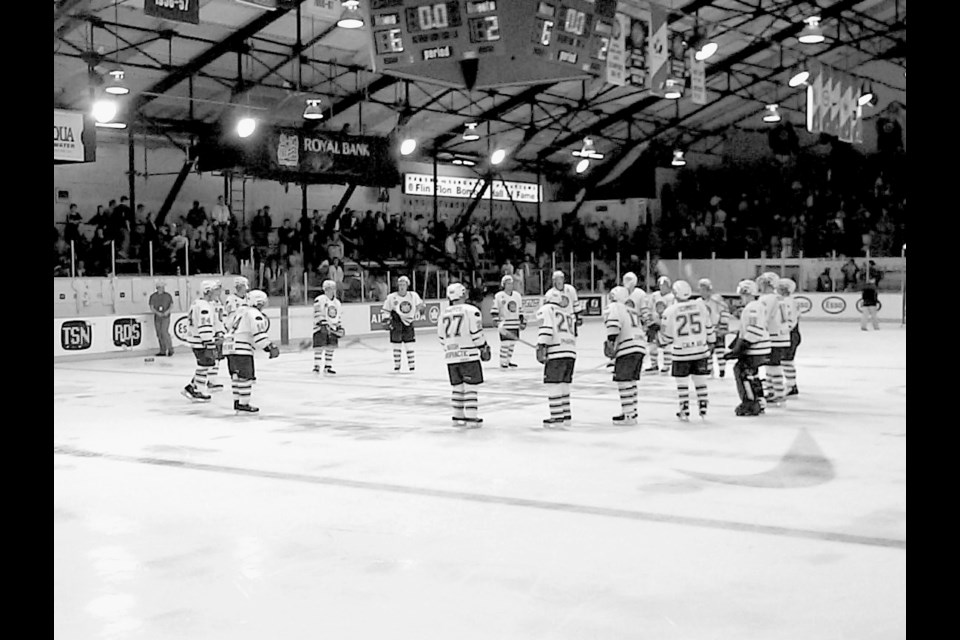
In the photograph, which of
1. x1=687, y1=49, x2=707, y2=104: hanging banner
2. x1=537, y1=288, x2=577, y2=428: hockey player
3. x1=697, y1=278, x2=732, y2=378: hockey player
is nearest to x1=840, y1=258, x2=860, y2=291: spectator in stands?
x1=687, y1=49, x2=707, y2=104: hanging banner

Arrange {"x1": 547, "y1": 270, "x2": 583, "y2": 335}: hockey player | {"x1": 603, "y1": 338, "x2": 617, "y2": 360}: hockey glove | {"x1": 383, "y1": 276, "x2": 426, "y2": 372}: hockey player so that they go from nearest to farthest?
{"x1": 603, "y1": 338, "x2": 617, "y2": 360}: hockey glove
{"x1": 547, "y1": 270, "x2": 583, "y2": 335}: hockey player
{"x1": 383, "y1": 276, "x2": 426, "y2": 372}: hockey player

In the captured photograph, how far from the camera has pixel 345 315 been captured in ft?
85.4

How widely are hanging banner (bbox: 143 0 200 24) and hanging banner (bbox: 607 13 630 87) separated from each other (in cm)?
635

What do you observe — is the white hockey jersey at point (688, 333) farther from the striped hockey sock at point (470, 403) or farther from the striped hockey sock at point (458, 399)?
the striped hockey sock at point (458, 399)

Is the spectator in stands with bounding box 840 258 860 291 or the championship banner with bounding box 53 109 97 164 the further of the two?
the spectator in stands with bounding box 840 258 860 291

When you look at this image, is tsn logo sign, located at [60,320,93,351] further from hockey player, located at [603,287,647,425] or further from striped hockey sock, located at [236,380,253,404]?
hockey player, located at [603,287,647,425]

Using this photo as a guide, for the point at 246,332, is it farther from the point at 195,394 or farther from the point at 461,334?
the point at 461,334

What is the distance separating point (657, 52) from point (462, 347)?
8.12 m

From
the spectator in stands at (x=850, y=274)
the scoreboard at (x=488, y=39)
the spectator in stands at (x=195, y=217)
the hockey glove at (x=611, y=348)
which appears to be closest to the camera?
the hockey glove at (x=611, y=348)

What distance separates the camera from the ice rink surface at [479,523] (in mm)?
5199

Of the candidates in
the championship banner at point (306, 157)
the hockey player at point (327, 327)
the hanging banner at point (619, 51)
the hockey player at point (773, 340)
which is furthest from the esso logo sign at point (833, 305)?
the hockey player at point (773, 340)

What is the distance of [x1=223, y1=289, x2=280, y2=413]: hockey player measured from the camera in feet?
42.3

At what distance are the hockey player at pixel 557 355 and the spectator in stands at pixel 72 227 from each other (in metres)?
13.1

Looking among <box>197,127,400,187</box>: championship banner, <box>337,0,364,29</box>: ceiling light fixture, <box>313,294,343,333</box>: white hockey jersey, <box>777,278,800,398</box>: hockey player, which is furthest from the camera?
<box>197,127,400,187</box>: championship banner
